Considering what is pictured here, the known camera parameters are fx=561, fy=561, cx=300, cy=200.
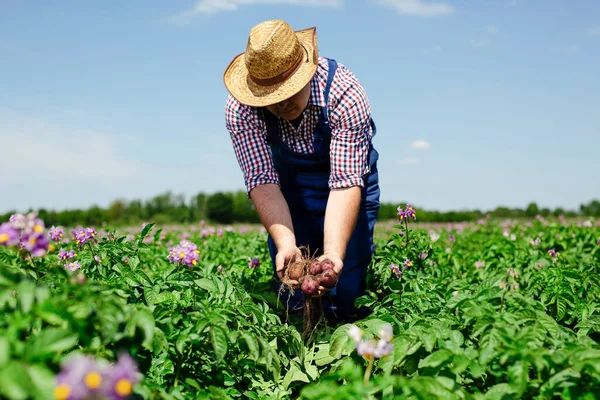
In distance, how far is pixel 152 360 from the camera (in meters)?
2.23

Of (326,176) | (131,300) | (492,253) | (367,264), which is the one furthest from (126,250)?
(492,253)

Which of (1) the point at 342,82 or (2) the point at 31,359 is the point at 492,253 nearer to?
(1) the point at 342,82

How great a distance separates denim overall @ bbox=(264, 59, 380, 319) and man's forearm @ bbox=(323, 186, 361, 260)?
651mm

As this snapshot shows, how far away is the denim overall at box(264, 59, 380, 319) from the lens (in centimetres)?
389

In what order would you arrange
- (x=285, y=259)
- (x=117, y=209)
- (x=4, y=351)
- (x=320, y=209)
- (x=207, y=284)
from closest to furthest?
1. (x=4, y=351)
2. (x=207, y=284)
3. (x=285, y=259)
4. (x=320, y=209)
5. (x=117, y=209)

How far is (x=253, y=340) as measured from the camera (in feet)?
6.77

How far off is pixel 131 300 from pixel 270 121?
1.72m

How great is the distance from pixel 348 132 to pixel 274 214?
65cm

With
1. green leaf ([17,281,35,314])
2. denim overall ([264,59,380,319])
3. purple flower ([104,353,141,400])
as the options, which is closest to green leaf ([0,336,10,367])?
green leaf ([17,281,35,314])

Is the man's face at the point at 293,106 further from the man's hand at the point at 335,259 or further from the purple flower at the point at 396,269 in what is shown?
the purple flower at the point at 396,269

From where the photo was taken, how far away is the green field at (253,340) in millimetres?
1492

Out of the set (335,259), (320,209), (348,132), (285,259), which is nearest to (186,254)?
(285,259)

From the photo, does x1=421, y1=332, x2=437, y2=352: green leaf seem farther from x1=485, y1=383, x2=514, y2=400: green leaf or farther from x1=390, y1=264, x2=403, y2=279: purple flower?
x1=390, y1=264, x2=403, y2=279: purple flower

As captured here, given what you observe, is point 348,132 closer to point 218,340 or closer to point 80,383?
point 218,340
